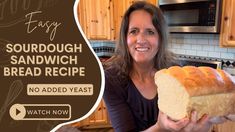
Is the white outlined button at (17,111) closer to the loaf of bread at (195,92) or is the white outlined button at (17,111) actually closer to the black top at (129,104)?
the loaf of bread at (195,92)

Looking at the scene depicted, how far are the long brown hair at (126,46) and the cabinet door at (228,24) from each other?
0.86 metres

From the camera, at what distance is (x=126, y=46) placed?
1.12 meters

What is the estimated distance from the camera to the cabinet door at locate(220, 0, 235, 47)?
1800 millimetres

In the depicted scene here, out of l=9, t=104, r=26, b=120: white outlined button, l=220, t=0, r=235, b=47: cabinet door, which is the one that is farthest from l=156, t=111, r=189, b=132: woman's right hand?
l=220, t=0, r=235, b=47: cabinet door

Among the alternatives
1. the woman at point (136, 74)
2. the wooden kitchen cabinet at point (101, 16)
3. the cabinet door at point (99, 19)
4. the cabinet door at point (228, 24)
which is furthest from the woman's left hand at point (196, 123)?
the cabinet door at point (99, 19)

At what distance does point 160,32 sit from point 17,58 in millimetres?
718

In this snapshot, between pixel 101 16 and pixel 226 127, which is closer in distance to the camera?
pixel 226 127

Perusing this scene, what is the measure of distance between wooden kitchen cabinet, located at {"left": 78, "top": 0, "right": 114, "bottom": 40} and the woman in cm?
161

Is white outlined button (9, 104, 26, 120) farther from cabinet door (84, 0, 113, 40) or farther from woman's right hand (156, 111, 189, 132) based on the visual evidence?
cabinet door (84, 0, 113, 40)

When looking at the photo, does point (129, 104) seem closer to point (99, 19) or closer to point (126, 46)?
point (126, 46)

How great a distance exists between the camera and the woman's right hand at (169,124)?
70 centimetres

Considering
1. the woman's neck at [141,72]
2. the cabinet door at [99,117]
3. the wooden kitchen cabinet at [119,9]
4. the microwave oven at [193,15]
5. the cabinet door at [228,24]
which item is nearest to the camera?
the woman's neck at [141,72]

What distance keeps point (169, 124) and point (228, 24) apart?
1362 millimetres

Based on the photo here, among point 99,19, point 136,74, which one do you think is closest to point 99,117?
point 99,19
